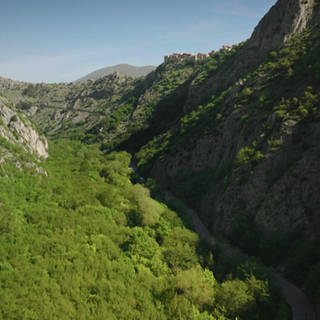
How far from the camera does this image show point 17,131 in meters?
87.7

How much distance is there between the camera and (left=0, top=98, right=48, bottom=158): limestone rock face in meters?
82.6

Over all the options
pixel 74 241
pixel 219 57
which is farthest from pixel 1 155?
pixel 219 57

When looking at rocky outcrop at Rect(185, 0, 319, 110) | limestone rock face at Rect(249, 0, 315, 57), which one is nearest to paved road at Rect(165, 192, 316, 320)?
rocky outcrop at Rect(185, 0, 319, 110)

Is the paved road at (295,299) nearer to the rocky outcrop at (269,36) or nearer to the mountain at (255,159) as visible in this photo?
the mountain at (255,159)

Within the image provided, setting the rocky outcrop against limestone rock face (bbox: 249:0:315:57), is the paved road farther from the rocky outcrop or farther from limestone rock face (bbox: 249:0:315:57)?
limestone rock face (bbox: 249:0:315:57)

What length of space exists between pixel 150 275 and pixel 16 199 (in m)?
24.5

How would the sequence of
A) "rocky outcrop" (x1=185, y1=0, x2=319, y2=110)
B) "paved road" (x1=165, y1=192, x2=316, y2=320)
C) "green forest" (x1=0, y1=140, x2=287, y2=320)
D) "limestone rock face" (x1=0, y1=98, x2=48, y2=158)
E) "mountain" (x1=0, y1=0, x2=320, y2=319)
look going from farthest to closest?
"rocky outcrop" (x1=185, y1=0, x2=319, y2=110)
"limestone rock face" (x1=0, y1=98, x2=48, y2=158)
"mountain" (x1=0, y1=0, x2=320, y2=319)
"paved road" (x1=165, y1=192, x2=316, y2=320)
"green forest" (x1=0, y1=140, x2=287, y2=320)

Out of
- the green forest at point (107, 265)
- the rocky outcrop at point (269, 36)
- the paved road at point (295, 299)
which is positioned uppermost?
the rocky outcrop at point (269, 36)

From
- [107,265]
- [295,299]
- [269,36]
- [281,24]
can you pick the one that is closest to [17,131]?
[107,265]

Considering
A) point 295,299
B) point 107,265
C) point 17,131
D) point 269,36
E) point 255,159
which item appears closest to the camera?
point 107,265

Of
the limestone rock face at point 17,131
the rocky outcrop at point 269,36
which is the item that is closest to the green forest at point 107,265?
the limestone rock face at point 17,131

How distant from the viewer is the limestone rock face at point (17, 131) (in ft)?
271

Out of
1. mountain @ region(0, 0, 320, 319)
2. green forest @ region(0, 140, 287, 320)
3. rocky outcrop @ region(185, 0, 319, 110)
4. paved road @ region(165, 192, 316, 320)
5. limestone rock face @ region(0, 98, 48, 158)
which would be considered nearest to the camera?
green forest @ region(0, 140, 287, 320)

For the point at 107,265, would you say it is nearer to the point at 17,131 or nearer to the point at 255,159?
the point at 255,159
